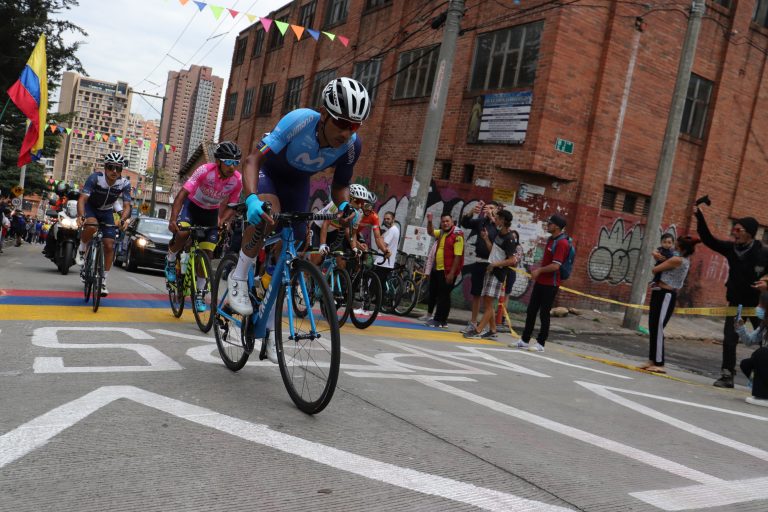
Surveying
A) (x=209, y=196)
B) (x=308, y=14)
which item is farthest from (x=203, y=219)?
(x=308, y=14)

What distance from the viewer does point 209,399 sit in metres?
3.86

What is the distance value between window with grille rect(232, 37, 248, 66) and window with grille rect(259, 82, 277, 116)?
20.7ft

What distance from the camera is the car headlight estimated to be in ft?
50.4

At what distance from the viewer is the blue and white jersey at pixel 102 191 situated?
8.05 meters

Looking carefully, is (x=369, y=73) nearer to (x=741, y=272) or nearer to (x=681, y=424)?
(x=741, y=272)

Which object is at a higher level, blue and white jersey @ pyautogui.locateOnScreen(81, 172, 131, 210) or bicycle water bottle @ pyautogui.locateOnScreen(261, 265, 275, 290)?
blue and white jersey @ pyautogui.locateOnScreen(81, 172, 131, 210)

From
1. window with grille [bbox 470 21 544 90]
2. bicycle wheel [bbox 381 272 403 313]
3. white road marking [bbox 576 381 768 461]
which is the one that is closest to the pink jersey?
white road marking [bbox 576 381 768 461]

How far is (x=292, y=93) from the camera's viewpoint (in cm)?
2998

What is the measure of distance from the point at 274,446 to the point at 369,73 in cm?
2117

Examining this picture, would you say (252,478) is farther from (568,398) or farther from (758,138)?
(758,138)

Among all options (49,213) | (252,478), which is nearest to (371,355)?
(252,478)

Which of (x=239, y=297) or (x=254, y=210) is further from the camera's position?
(x=239, y=297)

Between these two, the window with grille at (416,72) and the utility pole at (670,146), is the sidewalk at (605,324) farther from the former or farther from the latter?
the window with grille at (416,72)

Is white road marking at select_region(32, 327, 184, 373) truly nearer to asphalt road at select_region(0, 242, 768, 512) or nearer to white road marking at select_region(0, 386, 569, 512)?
asphalt road at select_region(0, 242, 768, 512)
